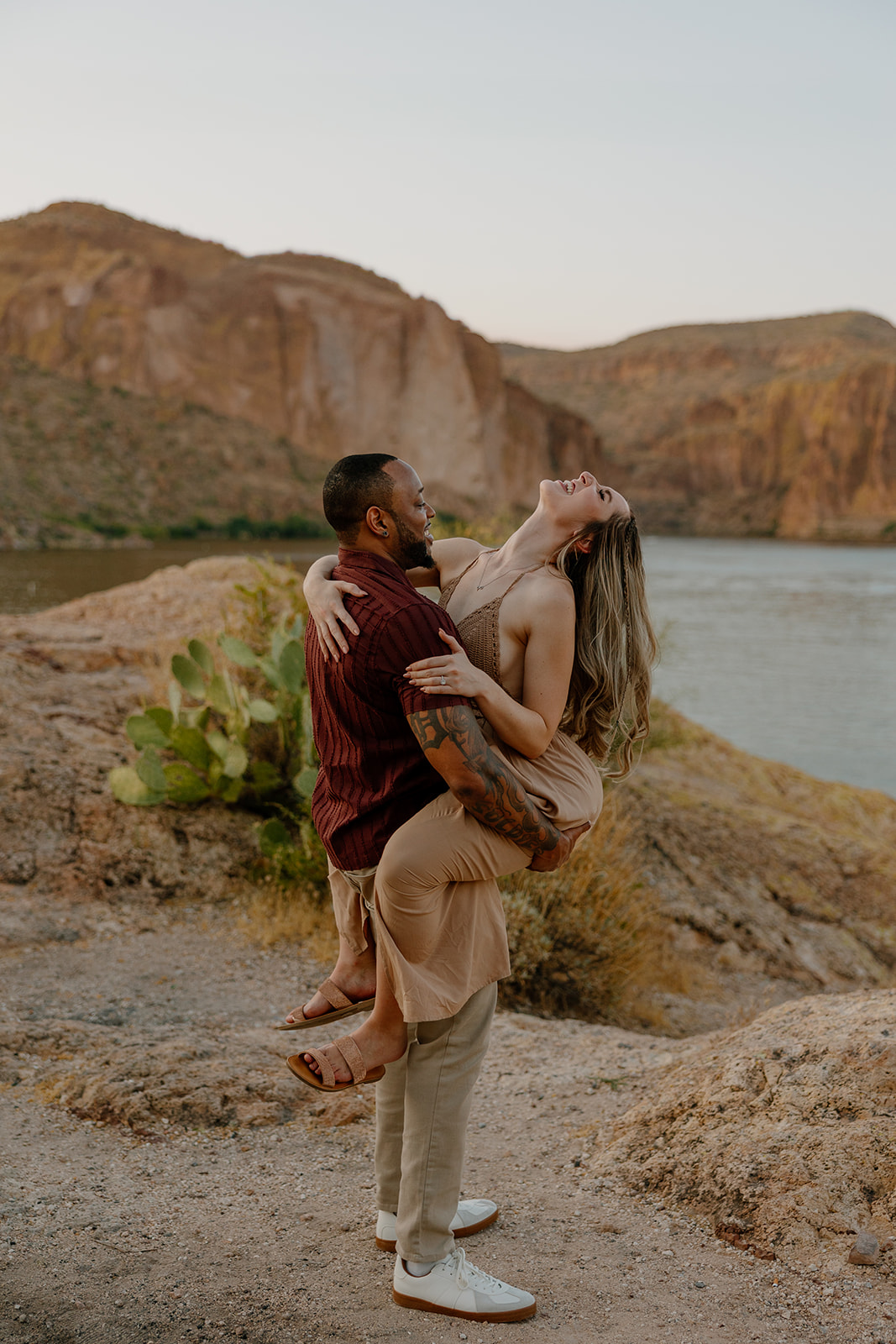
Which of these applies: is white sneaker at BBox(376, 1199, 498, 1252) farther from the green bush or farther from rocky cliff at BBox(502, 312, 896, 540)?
rocky cliff at BBox(502, 312, 896, 540)

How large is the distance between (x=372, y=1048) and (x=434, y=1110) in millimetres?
239

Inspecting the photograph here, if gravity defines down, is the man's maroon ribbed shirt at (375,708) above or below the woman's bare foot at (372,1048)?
above

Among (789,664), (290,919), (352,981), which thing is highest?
(352,981)

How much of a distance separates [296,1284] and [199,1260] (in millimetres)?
266

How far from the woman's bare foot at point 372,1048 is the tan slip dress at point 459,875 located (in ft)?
0.29

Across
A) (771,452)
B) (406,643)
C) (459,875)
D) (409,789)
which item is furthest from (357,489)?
(771,452)

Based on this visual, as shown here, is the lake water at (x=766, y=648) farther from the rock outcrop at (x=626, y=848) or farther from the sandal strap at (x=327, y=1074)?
the sandal strap at (x=327, y=1074)

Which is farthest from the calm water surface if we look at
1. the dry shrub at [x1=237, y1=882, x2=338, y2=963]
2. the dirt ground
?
the dirt ground

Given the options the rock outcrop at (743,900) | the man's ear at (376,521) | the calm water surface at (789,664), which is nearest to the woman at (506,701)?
the man's ear at (376,521)

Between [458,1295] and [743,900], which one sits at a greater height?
[458,1295]

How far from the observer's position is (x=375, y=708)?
7.25 ft

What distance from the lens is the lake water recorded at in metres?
16.3

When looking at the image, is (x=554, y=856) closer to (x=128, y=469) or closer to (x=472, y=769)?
(x=472, y=769)

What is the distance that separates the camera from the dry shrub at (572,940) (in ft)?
16.4
